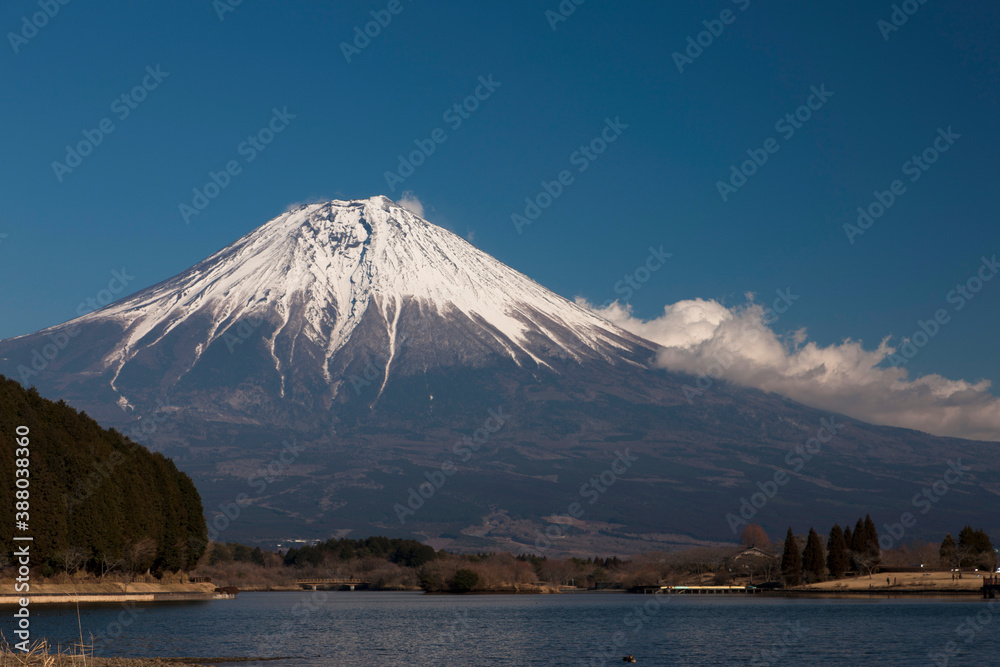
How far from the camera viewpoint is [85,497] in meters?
80.3

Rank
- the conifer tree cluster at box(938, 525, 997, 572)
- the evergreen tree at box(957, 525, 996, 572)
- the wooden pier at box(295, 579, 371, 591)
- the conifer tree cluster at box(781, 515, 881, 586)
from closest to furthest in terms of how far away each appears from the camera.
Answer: the evergreen tree at box(957, 525, 996, 572) → the conifer tree cluster at box(938, 525, 997, 572) → the conifer tree cluster at box(781, 515, 881, 586) → the wooden pier at box(295, 579, 371, 591)

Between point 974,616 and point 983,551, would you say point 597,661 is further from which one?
point 983,551

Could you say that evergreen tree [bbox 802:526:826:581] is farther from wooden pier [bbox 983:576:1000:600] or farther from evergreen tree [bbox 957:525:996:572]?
wooden pier [bbox 983:576:1000:600]

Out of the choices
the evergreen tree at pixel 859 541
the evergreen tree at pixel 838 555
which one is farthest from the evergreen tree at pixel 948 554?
the evergreen tree at pixel 838 555

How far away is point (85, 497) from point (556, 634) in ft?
121

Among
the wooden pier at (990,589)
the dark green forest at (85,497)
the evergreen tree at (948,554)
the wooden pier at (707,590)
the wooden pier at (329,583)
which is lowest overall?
the wooden pier at (707,590)

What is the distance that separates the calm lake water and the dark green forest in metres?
4.80

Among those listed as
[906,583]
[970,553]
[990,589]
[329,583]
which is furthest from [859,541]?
[329,583]

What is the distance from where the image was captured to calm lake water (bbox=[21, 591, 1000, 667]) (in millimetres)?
50406

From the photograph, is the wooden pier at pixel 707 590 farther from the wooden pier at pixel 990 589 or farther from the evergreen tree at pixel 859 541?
the wooden pier at pixel 990 589

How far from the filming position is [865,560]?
4946 inches

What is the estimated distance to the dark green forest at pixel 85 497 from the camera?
240 ft

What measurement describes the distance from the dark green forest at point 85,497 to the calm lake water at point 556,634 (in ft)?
15.8

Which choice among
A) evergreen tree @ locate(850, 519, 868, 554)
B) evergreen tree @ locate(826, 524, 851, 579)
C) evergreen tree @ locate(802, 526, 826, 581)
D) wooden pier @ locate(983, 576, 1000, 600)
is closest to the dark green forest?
evergreen tree @ locate(802, 526, 826, 581)
